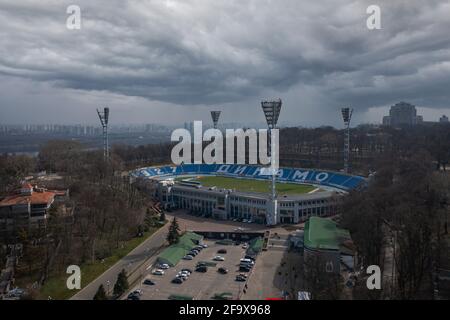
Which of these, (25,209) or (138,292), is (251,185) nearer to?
(25,209)

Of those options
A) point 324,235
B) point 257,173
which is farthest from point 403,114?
point 324,235

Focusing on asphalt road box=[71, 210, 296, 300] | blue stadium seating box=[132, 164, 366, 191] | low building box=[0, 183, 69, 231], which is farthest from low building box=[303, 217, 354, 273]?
low building box=[0, 183, 69, 231]

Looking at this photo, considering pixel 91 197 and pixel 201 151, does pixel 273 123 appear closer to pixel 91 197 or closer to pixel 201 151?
pixel 91 197

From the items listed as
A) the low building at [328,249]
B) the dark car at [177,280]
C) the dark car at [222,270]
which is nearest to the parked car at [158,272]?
the dark car at [177,280]

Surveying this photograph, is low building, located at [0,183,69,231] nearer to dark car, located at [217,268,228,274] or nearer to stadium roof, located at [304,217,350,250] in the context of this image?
dark car, located at [217,268,228,274]

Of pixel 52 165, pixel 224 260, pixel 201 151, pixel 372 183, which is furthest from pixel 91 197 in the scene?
pixel 201 151

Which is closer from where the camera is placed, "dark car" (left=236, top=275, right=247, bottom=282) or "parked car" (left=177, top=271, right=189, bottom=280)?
"dark car" (left=236, top=275, right=247, bottom=282)

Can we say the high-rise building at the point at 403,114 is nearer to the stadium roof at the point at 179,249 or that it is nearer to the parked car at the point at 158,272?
the stadium roof at the point at 179,249
